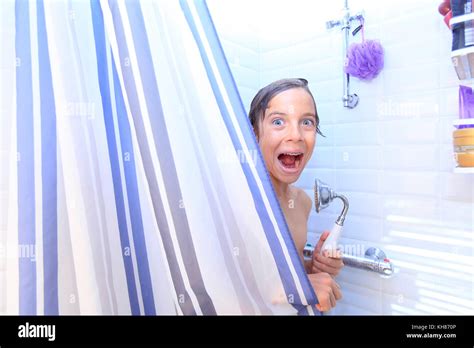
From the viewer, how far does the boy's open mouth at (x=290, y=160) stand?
35.9 inches

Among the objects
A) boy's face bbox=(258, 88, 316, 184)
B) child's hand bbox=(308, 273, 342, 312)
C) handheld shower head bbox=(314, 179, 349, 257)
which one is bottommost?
child's hand bbox=(308, 273, 342, 312)

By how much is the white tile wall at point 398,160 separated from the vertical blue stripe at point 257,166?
1.97 ft

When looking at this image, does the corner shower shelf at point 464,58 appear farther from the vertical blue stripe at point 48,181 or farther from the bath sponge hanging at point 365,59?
the vertical blue stripe at point 48,181

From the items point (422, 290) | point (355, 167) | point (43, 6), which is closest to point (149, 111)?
point (43, 6)

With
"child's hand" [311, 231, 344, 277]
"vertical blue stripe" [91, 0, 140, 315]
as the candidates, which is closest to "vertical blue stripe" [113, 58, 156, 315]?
"vertical blue stripe" [91, 0, 140, 315]

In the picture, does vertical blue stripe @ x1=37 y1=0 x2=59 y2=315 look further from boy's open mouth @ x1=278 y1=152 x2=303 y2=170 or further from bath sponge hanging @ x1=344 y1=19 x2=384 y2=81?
bath sponge hanging @ x1=344 y1=19 x2=384 y2=81

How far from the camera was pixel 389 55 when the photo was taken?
985mm

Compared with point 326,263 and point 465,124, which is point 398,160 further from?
point 326,263

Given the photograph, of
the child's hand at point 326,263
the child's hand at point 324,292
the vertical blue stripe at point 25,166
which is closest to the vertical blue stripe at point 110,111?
the vertical blue stripe at point 25,166

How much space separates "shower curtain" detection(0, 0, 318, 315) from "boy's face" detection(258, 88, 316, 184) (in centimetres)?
36

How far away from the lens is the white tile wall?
0.89 m

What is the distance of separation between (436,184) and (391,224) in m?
0.19

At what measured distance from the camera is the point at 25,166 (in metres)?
0.52

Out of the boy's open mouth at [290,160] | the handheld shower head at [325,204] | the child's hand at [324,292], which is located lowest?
the child's hand at [324,292]
